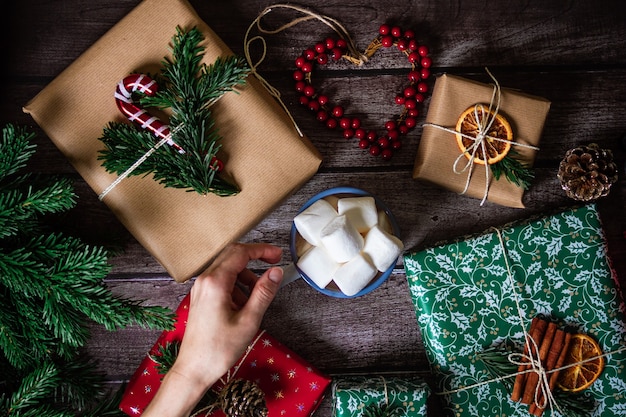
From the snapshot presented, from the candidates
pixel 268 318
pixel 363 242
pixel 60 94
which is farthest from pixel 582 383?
pixel 60 94

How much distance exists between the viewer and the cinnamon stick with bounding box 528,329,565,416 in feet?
3.85

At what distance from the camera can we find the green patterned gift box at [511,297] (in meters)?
1.20

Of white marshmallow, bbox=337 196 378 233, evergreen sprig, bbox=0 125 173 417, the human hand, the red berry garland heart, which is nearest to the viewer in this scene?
evergreen sprig, bbox=0 125 173 417

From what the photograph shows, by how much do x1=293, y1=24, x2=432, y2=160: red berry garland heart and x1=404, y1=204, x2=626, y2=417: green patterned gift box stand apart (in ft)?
0.98

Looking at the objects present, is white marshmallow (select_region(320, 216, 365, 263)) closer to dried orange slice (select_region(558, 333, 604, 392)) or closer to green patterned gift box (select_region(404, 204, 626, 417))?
green patterned gift box (select_region(404, 204, 626, 417))

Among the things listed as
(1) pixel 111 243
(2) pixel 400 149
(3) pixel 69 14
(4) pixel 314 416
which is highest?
(3) pixel 69 14

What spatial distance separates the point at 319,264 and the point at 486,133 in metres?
0.47

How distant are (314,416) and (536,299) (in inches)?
23.6

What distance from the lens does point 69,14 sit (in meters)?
1.31

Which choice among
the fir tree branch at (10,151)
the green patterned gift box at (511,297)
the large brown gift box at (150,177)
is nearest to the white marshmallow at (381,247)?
the green patterned gift box at (511,297)

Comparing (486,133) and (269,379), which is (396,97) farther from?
(269,379)

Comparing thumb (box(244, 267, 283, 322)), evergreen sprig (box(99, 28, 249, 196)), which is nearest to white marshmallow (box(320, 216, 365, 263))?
thumb (box(244, 267, 283, 322))

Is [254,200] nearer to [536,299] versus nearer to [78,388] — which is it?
[78,388]

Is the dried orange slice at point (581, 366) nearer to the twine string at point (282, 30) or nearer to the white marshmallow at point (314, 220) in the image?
the white marshmallow at point (314, 220)
